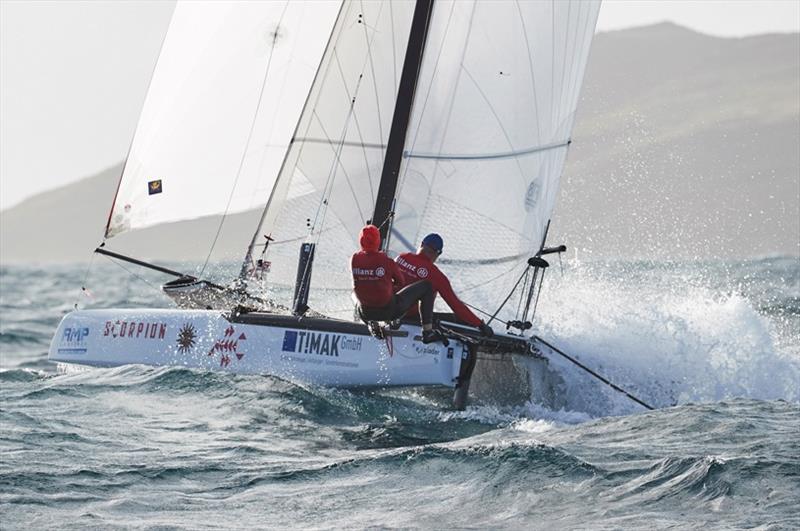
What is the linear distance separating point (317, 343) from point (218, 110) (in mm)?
2734

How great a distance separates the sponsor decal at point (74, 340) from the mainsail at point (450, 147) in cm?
157

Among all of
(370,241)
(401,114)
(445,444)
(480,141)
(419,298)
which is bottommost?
(445,444)

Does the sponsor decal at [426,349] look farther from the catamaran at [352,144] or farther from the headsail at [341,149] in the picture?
the headsail at [341,149]

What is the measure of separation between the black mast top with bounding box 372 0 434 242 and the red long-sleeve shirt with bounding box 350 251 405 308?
1640mm

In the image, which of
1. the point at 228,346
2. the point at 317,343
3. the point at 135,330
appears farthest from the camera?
the point at 135,330

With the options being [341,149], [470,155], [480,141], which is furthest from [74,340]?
[480,141]

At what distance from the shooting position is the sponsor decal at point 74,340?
1067 centimetres

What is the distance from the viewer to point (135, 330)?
33.9 feet

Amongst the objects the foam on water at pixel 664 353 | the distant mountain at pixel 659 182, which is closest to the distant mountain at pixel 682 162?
the distant mountain at pixel 659 182

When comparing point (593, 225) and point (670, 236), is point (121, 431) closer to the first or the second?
point (670, 236)

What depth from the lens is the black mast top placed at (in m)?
10.7

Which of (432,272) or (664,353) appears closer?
(432,272)

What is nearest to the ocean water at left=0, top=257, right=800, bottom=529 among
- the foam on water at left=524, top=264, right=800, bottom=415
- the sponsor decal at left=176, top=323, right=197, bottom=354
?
the foam on water at left=524, top=264, right=800, bottom=415

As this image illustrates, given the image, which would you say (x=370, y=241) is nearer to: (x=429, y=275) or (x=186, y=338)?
(x=429, y=275)
